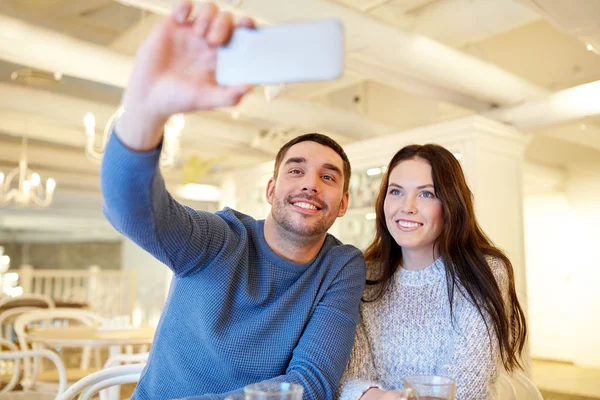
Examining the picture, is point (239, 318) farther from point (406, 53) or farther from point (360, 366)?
point (406, 53)

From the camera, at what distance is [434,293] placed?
1.69 m

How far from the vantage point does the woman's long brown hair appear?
1597 mm

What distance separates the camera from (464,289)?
163 cm

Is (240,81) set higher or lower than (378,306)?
higher

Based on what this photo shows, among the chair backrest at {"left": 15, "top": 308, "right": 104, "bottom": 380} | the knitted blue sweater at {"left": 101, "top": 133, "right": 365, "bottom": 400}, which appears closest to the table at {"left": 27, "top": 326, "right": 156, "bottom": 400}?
the chair backrest at {"left": 15, "top": 308, "right": 104, "bottom": 380}

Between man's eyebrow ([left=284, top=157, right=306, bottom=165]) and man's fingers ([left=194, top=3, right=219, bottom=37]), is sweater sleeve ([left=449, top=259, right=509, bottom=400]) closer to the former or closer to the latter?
man's eyebrow ([left=284, top=157, right=306, bottom=165])

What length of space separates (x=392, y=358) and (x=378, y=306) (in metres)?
0.18

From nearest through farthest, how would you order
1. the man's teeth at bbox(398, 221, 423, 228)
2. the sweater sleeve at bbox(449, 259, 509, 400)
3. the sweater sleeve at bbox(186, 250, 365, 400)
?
the sweater sleeve at bbox(186, 250, 365, 400), the sweater sleeve at bbox(449, 259, 509, 400), the man's teeth at bbox(398, 221, 423, 228)

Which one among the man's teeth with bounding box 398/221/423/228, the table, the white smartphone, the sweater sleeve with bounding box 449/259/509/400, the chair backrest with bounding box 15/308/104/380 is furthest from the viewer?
the chair backrest with bounding box 15/308/104/380

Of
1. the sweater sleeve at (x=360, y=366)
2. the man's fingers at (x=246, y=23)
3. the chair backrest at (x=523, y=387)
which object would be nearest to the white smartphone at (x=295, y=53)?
the man's fingers at (x=246, y=23)

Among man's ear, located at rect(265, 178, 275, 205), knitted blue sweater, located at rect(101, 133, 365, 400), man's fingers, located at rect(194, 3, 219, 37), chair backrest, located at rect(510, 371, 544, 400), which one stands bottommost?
chair backrest, located at rect(510, 371, 544, 400)

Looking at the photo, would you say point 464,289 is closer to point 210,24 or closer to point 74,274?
point 210,24

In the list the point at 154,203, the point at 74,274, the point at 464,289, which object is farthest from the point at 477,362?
the point at 74,274

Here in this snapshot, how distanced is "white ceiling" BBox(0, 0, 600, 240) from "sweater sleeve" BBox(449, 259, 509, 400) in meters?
1.81
